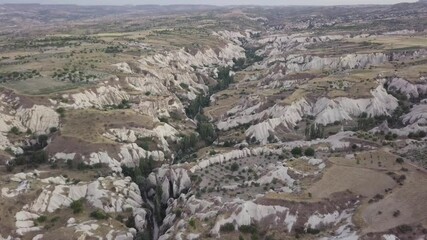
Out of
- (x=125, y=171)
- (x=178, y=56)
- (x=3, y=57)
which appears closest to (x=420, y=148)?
(x=125, y=171)

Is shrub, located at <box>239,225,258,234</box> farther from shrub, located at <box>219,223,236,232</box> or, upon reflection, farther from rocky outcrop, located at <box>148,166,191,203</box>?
rocky outcrop, located at <box>148,166,191,203</box>

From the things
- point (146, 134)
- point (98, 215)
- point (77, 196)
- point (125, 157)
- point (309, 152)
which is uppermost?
point (309, 152)

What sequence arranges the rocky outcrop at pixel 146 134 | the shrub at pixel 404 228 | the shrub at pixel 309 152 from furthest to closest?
1. the rocky outcrop at pixel 146 134
2. the shrub at pixel 309 152
3. the shrub at pixel 404 228

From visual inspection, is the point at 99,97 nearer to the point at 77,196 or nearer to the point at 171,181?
the point at 171,181

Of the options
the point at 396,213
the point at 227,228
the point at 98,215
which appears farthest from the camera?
the point at 98,215

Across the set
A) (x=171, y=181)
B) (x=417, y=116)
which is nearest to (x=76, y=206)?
(x=171, y=181)

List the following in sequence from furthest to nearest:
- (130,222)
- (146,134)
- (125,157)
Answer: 1. (146,134)
2. (125,157)
3. (130,222)

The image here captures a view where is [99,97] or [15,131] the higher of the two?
[99,97]

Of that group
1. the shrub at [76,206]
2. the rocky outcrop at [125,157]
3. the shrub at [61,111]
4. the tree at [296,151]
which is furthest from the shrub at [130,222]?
the shrub at [61,111]

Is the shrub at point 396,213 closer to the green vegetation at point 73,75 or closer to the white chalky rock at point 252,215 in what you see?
the white chalky rock at point 252,215
